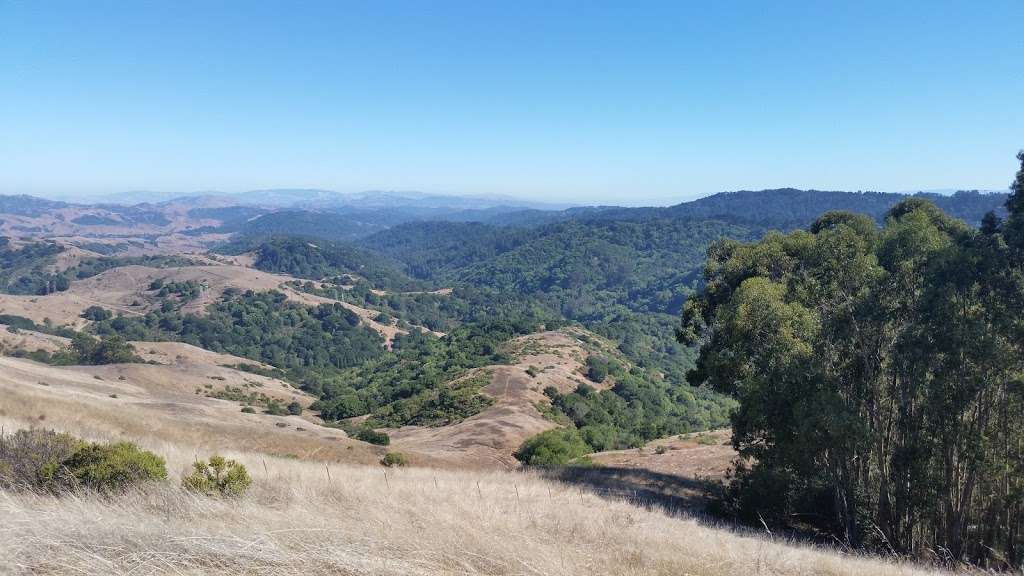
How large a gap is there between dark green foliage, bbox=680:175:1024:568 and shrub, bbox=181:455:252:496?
1171cm

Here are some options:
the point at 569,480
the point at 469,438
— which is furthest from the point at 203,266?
the point at 569,480

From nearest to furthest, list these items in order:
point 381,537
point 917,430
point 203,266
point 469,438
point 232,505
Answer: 1. point 381,537
2. point 232,505
3. point 917,430
4. point 469,438
5. point 203,266

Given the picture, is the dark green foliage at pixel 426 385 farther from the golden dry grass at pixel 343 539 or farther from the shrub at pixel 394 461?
the golden dry grass at pixel 343 539

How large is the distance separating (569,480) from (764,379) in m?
8.09

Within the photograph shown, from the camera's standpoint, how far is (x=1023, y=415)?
40.5ft

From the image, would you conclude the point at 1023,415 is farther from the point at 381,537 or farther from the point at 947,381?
the point at 381,537

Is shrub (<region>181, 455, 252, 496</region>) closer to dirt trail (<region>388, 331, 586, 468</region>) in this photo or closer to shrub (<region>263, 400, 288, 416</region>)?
dirt trail (<region>388, 331, 586, 468</region>)

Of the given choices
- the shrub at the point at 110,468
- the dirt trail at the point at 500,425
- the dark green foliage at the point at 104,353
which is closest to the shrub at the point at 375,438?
the dirt trail at the point at 500,425

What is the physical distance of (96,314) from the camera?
12369 cm

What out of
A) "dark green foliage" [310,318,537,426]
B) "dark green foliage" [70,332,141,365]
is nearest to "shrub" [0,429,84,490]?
"dark green foliage" [310,318,537,426]

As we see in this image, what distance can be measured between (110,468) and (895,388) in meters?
16.8

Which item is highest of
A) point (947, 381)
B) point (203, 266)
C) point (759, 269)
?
point (759, 269)

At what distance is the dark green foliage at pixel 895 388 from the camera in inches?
476

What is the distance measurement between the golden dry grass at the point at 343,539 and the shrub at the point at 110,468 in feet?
2.48
